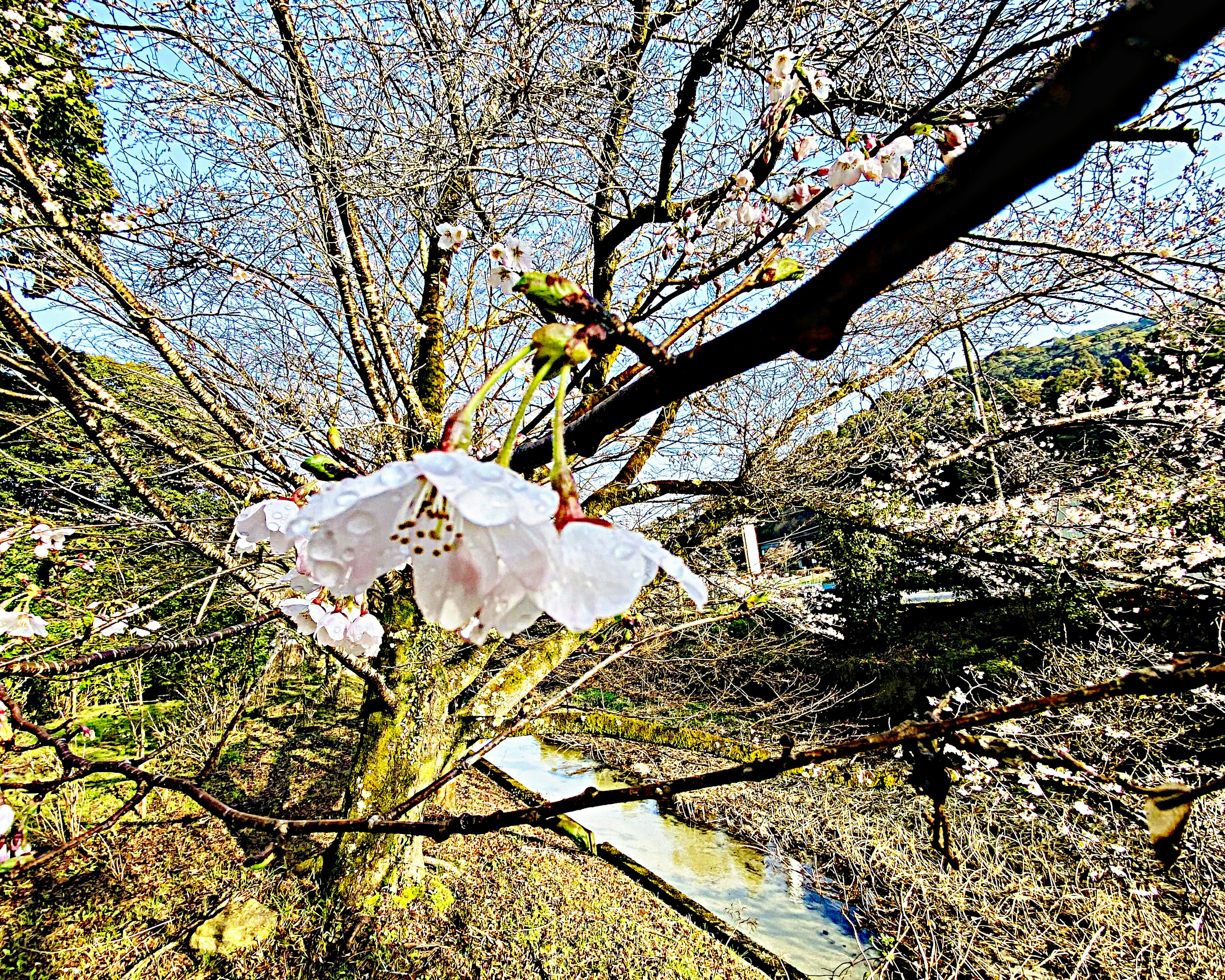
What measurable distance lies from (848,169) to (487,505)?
2.47 m

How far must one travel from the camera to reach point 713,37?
261 centimetres

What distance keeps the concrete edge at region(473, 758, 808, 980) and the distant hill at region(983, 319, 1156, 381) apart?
4014 millimetres

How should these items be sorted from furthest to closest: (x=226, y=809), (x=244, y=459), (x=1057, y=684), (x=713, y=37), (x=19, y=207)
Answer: (x=1057, y=684) < (x=244, y=459) < (x=713, y=37) < (x=19, y=207) < (x=226, y=809)

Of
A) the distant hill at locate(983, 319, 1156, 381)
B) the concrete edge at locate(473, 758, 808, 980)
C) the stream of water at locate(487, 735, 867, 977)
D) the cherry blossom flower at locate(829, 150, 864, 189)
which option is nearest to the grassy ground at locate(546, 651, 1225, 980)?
the stream of water at locate(487, 735, 867, 977)

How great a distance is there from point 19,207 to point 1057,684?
688 cm

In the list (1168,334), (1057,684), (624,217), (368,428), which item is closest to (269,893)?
(368,428)

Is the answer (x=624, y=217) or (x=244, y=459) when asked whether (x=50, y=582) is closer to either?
(x=244, y=459)

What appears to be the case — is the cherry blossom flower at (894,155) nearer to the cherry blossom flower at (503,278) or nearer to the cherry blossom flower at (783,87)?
the cherry blossom flower at (783,87)

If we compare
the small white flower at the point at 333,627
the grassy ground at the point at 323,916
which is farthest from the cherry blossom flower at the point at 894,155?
the grassy ground at the point at 323,916

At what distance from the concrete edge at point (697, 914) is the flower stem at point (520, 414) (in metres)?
2.54

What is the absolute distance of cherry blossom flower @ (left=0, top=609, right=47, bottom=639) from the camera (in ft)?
7.04

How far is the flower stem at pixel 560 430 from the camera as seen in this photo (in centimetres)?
46

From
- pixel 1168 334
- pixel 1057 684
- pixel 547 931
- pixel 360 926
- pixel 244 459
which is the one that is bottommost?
pixel 547 931

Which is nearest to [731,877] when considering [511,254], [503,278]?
[503,278]
